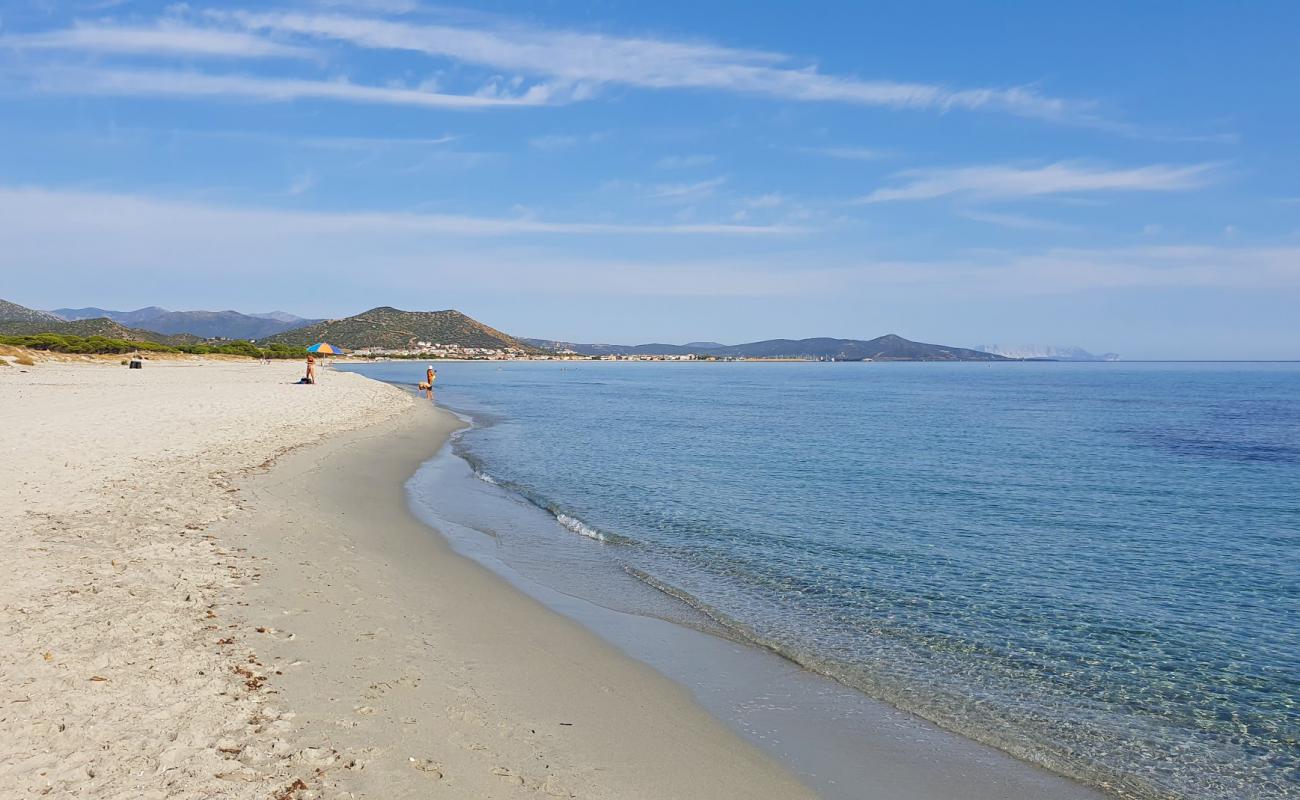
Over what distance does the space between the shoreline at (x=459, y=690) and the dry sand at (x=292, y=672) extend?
0.09ft

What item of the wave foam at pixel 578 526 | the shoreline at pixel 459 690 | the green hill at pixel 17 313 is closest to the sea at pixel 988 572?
the wave foam at pixel 578 526

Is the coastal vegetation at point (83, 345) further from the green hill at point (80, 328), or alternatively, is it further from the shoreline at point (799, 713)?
the shoreline at point (799, 713)

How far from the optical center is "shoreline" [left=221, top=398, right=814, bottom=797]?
18.5ft

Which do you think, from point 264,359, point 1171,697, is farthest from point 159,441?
point 264,359

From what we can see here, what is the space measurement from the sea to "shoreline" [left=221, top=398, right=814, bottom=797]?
2047 mm

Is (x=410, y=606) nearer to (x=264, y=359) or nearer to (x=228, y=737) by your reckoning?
(x=228, y=737)

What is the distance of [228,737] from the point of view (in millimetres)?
5496

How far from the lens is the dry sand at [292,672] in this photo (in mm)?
5258

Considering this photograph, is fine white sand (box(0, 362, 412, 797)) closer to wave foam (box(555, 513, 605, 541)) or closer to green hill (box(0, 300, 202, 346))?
wave foam (box(555, 513, 605, 541))

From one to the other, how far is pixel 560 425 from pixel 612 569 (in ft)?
Answer: 89.7

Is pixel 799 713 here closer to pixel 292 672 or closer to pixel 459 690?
pixel 459 690

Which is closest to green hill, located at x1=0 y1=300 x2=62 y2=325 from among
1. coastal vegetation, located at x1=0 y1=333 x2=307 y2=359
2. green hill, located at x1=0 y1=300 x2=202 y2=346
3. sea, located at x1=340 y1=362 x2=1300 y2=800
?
green hill, located at x1=0 y1=300 x2=202 y2=346

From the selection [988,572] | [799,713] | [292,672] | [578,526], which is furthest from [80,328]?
[799,713]

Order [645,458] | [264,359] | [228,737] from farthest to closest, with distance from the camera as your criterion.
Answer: [264,359]
[645,458]
[228,737]
